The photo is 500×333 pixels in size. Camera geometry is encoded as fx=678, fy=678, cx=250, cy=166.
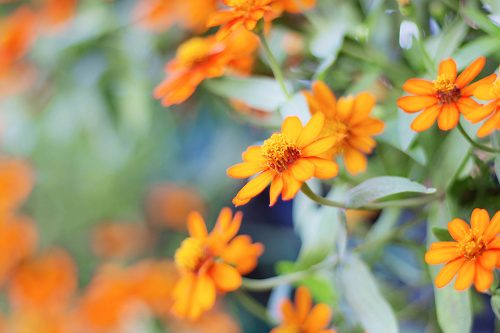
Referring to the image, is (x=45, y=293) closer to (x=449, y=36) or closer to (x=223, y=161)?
(x=223, y=161)

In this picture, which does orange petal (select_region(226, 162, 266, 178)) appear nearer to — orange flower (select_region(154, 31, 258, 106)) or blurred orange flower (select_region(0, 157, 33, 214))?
orange flower (select_region(154, 31, 258, 106))

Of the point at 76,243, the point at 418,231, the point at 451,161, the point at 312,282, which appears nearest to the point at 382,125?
the point at 451,161

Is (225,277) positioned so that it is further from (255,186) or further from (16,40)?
(16,40)

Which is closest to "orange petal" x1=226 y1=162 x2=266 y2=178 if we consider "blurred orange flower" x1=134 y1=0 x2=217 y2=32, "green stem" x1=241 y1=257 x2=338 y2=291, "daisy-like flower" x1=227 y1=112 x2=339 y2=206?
"daisy-like flower" x1=227 y1=112 x2=339 y2=206

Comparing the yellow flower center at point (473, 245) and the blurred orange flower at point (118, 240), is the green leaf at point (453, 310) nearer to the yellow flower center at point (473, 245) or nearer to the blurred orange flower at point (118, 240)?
the yellow flower center at point (473, 245)

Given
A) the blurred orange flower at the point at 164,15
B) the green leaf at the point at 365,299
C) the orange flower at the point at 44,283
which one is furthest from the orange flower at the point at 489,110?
the orange flower at the point at 44,283
